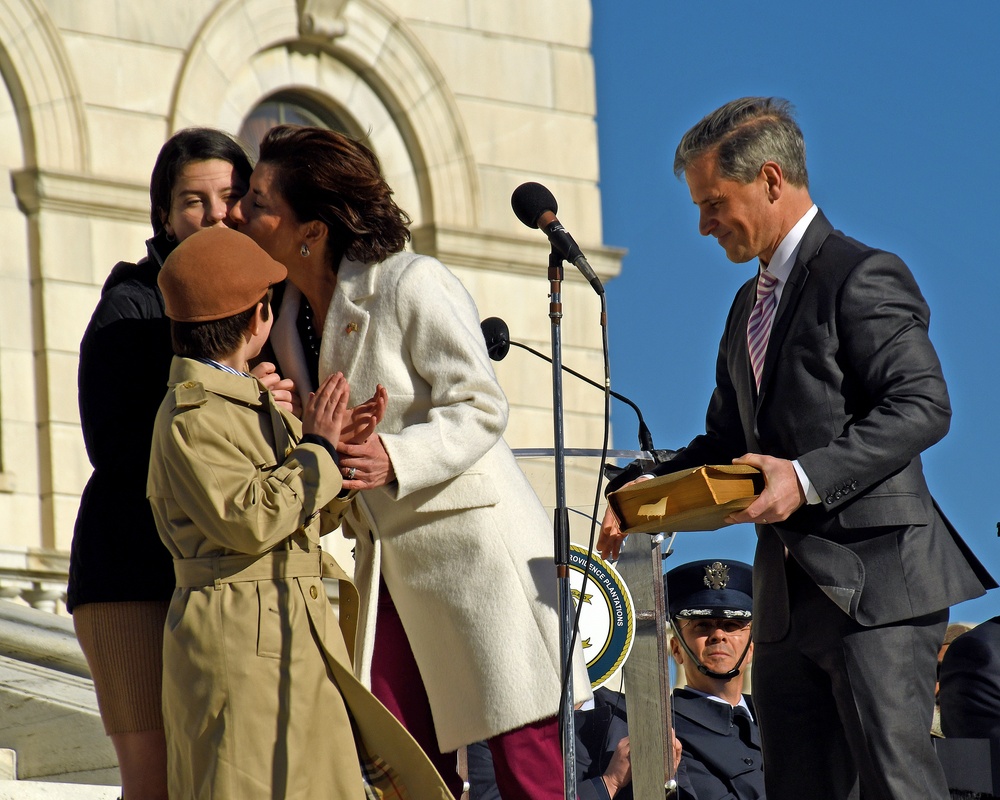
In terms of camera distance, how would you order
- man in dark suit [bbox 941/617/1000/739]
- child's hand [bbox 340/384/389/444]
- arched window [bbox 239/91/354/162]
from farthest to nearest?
arched window [bbox 239/91/354/162] → man in dark suit [bbox 941/617/1000/739] → child's hand [bbox 340/384/389/444]

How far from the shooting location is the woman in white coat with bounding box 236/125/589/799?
411cm

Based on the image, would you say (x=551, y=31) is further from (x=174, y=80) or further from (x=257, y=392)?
(x=257, y=392)

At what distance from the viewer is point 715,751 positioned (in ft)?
20.2

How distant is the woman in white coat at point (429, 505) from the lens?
4105mm

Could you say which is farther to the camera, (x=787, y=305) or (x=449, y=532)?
(x=449, y=532)

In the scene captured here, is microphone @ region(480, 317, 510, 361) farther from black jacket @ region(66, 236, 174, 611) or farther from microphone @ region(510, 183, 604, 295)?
black jacket @ region(66, 236, 174, 611)

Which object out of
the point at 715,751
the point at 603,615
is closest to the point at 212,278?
the point at 603,615

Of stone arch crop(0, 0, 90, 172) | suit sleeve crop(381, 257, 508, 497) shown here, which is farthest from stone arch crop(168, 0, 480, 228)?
suit sleeve crop(381, 257, 508, 497)

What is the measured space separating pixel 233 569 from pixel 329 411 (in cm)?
41

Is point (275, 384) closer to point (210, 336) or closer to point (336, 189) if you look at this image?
point (210, 336)

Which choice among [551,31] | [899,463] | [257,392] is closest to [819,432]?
[899,463]

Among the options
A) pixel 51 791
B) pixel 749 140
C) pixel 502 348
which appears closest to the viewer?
pixel 749 140

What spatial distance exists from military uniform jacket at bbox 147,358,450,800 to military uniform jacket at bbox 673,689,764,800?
7.95 feet

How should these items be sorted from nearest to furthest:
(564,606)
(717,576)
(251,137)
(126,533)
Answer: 1. (126,533)
2. (564,606)
3. (717,576)
4. (251,137)
